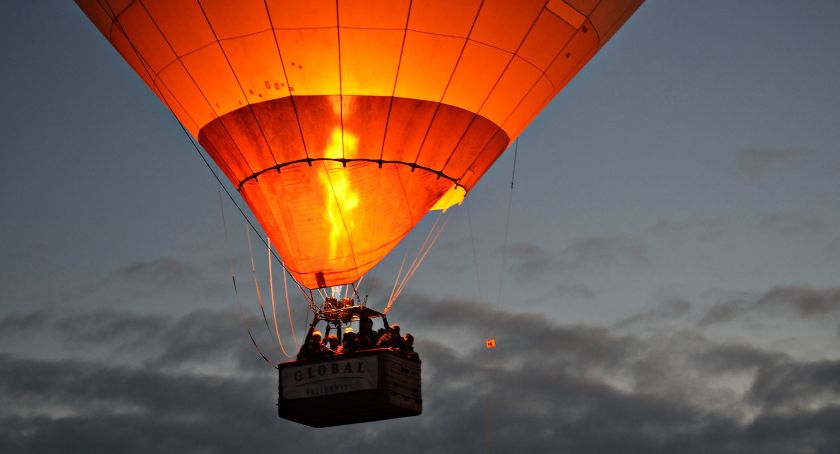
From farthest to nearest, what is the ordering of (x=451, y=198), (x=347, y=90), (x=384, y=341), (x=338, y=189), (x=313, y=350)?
(x=451, y=198) < (x=338, y=189) < (x=347, y=90) < (x=384, y=341) < (x=313, y=350)

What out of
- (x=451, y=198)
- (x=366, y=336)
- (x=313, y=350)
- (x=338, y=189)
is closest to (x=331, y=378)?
(x=313, y=350)

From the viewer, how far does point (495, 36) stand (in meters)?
19.5

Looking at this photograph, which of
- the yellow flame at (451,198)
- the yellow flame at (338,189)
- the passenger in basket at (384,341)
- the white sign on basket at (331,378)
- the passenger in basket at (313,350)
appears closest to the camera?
the white sign on basket at (331,378)

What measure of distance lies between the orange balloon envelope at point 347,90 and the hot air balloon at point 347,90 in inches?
0.6

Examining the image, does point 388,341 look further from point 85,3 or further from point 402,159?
point 85,3

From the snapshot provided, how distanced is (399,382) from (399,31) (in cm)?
387

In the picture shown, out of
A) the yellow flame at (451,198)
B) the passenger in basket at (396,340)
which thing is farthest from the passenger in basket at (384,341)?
the yellow flame at (451,198)

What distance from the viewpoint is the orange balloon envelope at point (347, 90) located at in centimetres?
1919

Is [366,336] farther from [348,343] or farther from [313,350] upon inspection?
[313,350]

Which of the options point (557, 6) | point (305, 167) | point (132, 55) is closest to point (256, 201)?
point (305, 167)

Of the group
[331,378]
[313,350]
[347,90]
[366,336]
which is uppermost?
[347,90]

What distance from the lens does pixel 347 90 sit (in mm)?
19484

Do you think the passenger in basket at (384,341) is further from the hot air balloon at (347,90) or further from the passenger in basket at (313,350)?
the hot air balloon at (347,90)

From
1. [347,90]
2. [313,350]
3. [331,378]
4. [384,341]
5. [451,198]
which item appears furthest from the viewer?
[451,198]
